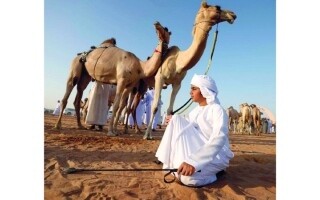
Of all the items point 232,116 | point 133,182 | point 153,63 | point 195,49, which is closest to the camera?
point 133,182

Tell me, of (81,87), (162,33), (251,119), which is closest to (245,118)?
(251,119)

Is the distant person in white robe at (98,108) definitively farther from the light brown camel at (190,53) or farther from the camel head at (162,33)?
the camel head at (162,33)

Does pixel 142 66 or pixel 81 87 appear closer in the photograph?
pixel 142 66

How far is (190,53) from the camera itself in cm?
379

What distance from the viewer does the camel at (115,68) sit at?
4.32 meters

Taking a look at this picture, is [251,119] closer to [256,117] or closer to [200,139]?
[256,117]

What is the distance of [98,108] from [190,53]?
8.16 ft

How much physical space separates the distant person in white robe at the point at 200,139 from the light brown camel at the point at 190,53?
184 cm

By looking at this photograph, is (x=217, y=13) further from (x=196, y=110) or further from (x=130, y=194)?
(x=130, y=194)

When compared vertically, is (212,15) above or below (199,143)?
above
